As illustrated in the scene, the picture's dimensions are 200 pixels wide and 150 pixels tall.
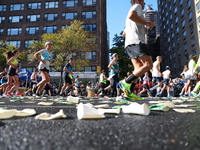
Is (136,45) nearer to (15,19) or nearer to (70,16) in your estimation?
(70,16)

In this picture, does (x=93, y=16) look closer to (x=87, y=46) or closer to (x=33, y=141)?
(x=87, y=46)

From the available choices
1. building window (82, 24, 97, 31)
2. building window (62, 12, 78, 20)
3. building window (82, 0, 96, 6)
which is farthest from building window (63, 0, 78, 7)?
building window (82, 24, 97, 31)

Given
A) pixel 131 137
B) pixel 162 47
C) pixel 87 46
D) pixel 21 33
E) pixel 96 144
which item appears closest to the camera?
pixel 96 144

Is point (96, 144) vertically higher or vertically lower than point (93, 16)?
lower

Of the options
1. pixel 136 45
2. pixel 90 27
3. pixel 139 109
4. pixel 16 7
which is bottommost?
pixel 139 109

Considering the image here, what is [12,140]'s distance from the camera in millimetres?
748

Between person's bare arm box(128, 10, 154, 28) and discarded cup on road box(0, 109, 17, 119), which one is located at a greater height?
person's bare arm box(128, 10, 154, 28)

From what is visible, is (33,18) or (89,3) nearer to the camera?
(89,3)

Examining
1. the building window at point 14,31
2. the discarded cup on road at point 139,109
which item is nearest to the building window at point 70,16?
the building window at point 14,31

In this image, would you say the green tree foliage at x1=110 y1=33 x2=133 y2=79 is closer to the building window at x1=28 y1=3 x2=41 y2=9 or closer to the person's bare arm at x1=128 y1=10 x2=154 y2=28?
the building window at x1=28 y1=3 x2=41 y2=9

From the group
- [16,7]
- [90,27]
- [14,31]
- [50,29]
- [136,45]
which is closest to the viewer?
[136,45]

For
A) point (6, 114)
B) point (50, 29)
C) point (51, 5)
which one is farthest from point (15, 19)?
point (6, 114)

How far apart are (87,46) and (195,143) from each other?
2168 centimetres

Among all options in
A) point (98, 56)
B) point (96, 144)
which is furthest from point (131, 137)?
point (98, 56)
